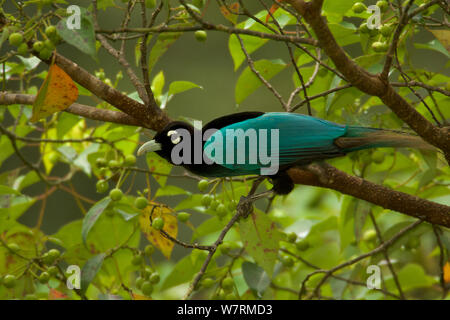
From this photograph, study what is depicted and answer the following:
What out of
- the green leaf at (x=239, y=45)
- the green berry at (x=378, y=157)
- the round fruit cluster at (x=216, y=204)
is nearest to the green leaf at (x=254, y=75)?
the green leaf at (x=239, y=45)

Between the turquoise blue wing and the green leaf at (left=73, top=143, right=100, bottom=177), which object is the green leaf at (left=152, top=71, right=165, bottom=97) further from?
the turquoise blue wing

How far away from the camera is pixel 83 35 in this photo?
191 cm

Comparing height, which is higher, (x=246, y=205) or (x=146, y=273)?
(x=246, y=205)

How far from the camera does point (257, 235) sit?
109 inches

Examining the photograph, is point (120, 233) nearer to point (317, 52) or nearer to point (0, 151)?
point (0, 151)

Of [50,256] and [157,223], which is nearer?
[157,223]

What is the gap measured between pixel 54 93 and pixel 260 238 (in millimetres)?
1195

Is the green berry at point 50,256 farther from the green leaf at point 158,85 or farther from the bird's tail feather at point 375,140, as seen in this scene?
the bird's tail feather at point 375,140

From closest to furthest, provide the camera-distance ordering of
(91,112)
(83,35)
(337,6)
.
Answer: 1. (83,35)
2. (337,6)
3. (91,112)

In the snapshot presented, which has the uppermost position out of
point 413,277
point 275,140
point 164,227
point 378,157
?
point 275,140

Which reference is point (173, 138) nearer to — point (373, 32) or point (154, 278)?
point (154, 278)

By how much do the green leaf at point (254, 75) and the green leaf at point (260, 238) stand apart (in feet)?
2.31

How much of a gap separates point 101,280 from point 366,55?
2047 mm

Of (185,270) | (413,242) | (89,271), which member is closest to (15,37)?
(89,271)
